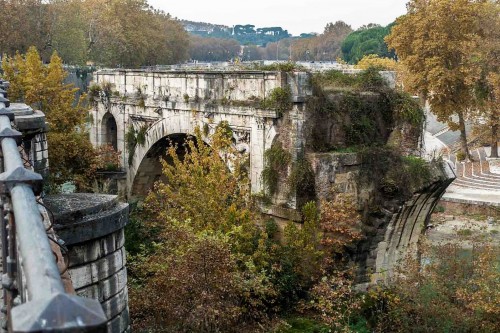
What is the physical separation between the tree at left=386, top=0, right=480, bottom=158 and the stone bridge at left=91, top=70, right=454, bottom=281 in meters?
16.3

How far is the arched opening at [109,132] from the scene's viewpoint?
1081 inches

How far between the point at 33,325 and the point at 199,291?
372 inches

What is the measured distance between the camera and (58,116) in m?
19.5

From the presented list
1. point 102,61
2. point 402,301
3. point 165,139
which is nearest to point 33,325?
point 402,301

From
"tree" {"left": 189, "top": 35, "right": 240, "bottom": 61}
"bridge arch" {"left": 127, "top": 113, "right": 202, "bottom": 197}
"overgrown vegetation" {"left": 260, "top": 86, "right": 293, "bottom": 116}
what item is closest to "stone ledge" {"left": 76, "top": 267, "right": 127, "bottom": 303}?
"overgrown vegetation" {"left": 260, "top": 86, "right": 293, "bottom": 116}

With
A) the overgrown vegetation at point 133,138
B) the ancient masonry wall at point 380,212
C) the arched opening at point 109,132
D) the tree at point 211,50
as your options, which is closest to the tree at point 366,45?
the tree at point 211,50

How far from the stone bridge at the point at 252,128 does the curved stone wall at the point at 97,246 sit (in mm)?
9711

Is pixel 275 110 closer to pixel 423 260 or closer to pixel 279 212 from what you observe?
pixel 279 212

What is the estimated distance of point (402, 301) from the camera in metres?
15.7

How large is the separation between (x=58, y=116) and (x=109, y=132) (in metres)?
8.30

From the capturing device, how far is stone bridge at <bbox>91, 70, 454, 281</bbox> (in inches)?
682

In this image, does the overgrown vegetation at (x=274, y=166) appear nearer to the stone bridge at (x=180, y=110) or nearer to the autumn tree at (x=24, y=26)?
the stone bridge at (x=180, y=110)

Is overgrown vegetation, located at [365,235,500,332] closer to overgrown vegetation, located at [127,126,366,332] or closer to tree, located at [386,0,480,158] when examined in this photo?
overgrown vegetation, located at [127,126,366,332]

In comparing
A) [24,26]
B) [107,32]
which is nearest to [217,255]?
[24,26]
